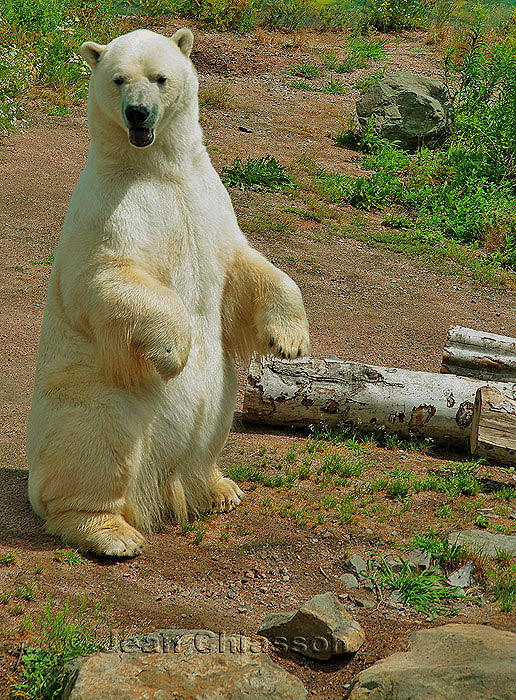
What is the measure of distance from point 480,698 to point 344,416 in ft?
10.9

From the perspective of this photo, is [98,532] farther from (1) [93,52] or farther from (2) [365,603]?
(1) [93,52]

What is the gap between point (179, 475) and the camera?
4.15m

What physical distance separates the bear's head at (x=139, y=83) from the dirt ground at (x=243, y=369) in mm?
2130

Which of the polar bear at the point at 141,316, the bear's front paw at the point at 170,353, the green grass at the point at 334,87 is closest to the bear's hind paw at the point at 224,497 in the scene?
the polar bear at the point at 141,316

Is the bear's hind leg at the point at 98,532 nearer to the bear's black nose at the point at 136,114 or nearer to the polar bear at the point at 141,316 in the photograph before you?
the polar bear at the point at 141,316

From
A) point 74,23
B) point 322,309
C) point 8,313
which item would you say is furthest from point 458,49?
point 8,313

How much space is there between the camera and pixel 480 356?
6.14 metres

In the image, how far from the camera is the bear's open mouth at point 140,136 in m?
3.50

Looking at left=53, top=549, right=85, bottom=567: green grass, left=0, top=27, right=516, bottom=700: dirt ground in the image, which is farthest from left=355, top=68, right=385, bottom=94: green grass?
left=53, top=549, right=85, bottom=567: green grass

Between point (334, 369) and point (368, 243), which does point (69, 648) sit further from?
point (368, 243)

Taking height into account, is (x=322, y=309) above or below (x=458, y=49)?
below

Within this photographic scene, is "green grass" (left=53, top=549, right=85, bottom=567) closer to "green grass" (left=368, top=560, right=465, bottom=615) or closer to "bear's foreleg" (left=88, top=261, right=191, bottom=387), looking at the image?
"bear's foreleg" (left=88, top=261, right=191, bottom=387)

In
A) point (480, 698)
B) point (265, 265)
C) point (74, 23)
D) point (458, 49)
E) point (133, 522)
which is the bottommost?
point (133, 522)

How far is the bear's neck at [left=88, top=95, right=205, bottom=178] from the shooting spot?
368cm
